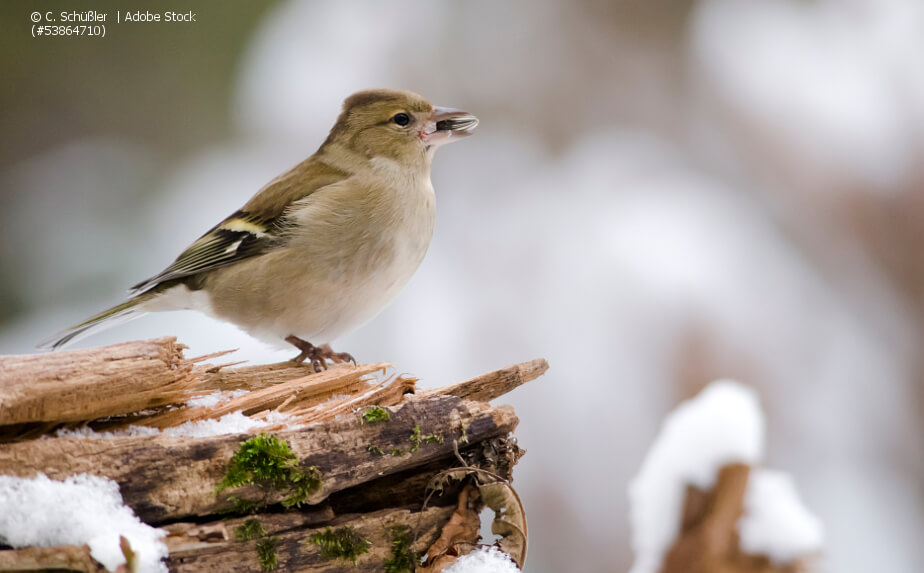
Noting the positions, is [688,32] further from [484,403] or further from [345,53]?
[484,403]

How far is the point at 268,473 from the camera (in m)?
1.65

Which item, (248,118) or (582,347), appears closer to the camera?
(582,347)

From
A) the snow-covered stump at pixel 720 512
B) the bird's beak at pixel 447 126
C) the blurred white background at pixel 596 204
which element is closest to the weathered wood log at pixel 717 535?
the snow-covered stump at pixel 720 512

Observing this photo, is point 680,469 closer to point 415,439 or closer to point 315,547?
point 415,439

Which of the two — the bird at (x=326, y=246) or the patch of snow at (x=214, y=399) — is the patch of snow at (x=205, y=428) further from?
the bird at (x=326, y=246)

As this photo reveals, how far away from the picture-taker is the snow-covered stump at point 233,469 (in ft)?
4.87

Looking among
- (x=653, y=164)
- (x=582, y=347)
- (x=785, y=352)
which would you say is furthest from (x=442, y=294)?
(x=785, y=352)

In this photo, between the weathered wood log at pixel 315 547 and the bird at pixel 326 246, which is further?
the bird at pixel 326 246

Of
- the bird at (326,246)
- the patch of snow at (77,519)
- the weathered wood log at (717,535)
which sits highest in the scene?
the bird at (326,246)

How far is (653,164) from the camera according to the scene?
4.17 metres

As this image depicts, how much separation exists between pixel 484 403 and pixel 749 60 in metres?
3.25

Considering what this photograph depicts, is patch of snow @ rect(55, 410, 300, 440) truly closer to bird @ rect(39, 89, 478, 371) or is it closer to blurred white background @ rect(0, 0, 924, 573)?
bird @ rect(39, 89, 478, 371)

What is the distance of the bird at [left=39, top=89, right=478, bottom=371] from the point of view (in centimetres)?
254

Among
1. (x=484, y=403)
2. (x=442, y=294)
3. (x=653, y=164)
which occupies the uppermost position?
(x=653, y=164)
